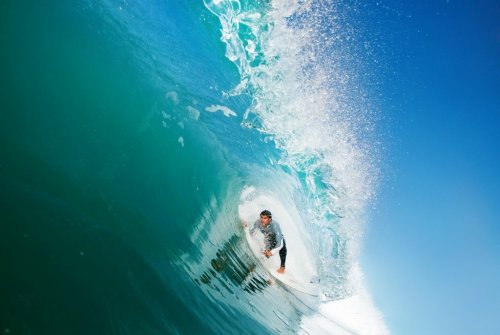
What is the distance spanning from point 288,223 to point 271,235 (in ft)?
7.99

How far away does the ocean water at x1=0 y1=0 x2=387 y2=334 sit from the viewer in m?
2.84

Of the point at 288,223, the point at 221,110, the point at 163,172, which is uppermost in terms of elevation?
the point at 221,110

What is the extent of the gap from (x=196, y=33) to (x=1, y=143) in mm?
5531

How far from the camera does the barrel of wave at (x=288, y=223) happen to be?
8016mm

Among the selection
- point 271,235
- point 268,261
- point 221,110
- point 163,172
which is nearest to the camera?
point 163,172

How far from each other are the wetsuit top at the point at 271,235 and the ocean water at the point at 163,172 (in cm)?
47

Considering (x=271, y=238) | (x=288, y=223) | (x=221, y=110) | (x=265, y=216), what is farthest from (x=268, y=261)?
(x=221, y=110)

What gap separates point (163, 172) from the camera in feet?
17.9

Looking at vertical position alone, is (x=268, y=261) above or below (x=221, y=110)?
below

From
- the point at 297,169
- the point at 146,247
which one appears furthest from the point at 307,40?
the point at 146,247

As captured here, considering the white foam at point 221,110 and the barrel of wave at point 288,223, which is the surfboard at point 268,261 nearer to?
the barrel of wave at point 288,223

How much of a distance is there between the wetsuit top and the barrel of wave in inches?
27.7

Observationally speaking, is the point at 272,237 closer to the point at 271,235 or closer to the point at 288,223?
the point at 271,235

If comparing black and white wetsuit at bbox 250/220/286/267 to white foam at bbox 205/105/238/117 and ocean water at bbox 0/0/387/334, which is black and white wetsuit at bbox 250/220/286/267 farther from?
white foam at bbox 205/105/238/117
